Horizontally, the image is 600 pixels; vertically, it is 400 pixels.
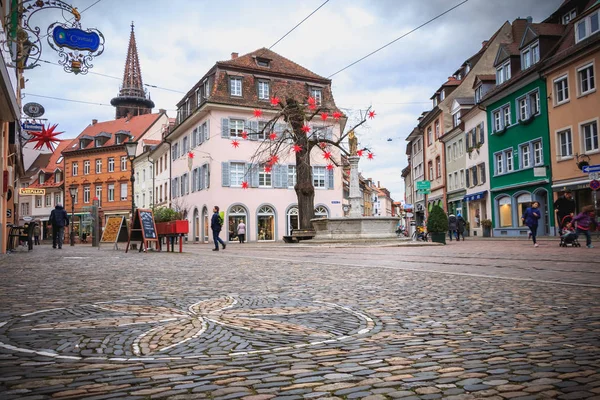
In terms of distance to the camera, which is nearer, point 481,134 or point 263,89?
point 481,134

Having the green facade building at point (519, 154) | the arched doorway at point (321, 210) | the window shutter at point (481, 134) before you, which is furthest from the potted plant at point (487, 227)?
the arched doorway at point (321, 210)

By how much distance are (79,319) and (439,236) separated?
21220 mm

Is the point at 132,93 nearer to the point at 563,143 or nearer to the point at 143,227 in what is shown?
the point at 563,143

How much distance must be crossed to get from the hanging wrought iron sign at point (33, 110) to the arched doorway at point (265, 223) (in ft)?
64.3

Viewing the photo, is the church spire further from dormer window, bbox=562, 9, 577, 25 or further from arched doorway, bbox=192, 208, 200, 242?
dormer window, bbox=562, 9, 577, 25

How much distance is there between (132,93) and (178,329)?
95035 mm

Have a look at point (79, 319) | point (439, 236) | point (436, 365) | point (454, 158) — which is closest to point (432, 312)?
→ point (436, 365)

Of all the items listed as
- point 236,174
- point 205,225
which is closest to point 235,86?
point 236,174

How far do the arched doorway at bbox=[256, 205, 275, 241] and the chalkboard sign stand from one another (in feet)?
78.8

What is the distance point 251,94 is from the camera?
4134 centimetres

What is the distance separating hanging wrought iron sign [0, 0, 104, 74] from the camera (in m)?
11.4

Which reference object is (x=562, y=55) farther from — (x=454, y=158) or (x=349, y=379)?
(x=349, y=379)

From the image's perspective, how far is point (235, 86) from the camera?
1620 inches

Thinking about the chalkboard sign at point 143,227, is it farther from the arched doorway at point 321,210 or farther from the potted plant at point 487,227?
the arched doorway at point 321,210
